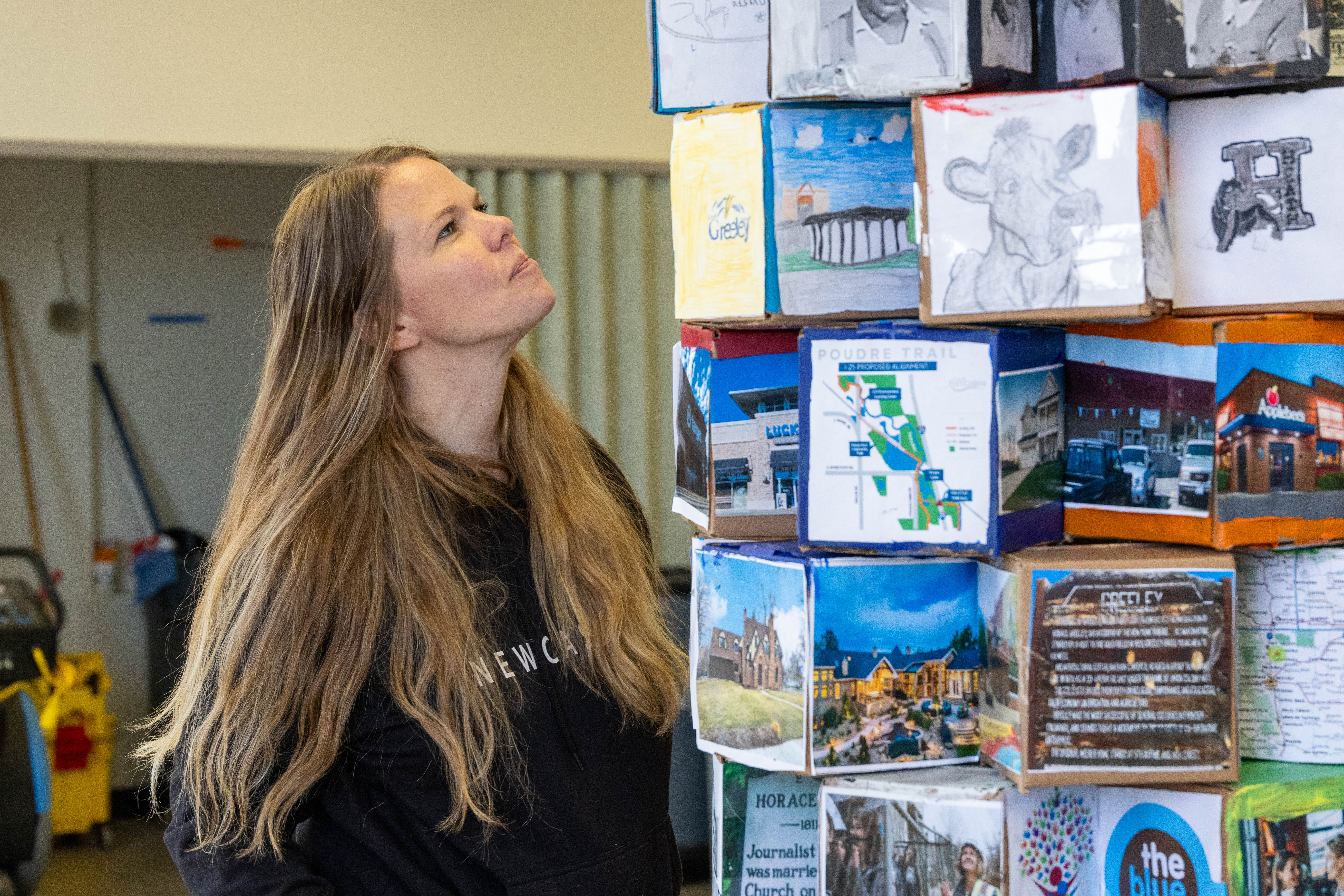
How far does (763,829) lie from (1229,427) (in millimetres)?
699

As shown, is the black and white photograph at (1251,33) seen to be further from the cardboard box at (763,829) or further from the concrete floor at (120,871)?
the concrete floor at (120,871)

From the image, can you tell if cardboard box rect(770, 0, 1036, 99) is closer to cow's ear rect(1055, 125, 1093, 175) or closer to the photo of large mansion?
cow's ear rect(1055, 125, 1093, 175)

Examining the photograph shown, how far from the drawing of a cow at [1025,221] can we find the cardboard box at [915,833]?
1.65ft

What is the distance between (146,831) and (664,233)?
2827mm

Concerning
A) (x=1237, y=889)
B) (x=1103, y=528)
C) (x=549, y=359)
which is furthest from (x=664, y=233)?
(x=1237, y=889)

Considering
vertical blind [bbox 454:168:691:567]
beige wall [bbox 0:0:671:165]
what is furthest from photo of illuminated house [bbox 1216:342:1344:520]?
vertical blind [bbox 454:168:691:567]

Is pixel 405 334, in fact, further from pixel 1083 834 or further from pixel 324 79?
pixel 324 79

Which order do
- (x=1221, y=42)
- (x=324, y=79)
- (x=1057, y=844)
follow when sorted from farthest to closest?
1. (x=324, y=79)
2. (x=1057, y=844)
3. (x=1221, y=42)

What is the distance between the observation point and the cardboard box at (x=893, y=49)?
3.80 feet

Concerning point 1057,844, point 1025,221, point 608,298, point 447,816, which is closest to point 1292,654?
point 1057,844

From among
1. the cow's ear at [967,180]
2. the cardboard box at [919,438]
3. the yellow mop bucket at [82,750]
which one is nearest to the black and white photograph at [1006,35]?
the cow's ear at [967,180]

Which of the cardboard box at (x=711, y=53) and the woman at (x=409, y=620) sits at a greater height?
the cardboard box at (x=711, y=53)

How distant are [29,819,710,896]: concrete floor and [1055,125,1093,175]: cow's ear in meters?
2.63

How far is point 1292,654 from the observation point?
49.3 inches
